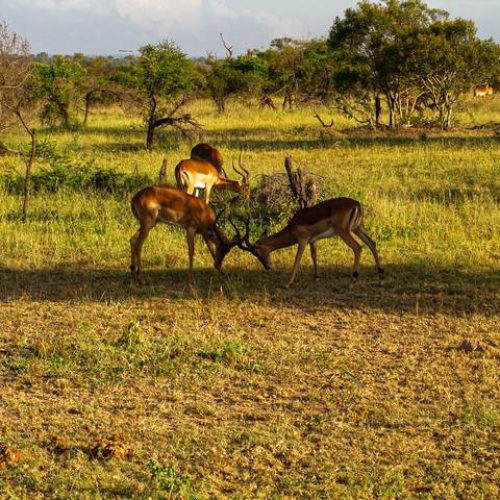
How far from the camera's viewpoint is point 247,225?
728cm

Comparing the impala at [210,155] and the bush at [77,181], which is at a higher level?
the impala at [210,155]

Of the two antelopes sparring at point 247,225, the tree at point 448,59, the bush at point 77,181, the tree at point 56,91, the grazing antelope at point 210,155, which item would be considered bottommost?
the two antelopes sparring at point 247,225

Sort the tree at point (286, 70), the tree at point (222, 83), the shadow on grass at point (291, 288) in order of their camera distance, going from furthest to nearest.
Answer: the tree at point (286, 70) → the tree at point (222, 83) → the shadow on grass at point (291, 288)

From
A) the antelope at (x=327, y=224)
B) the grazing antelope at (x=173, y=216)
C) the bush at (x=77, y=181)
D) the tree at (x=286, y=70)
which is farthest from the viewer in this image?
the tree at (x=286, y=70)

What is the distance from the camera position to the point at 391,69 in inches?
746

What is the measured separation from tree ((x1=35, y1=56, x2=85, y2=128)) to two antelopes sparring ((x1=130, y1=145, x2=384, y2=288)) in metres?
14.3

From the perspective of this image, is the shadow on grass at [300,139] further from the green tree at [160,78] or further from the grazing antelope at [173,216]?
the grazing antelope at [173,216]

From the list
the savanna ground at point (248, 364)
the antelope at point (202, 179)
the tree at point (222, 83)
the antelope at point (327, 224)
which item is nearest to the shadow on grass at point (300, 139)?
the tree at point (222, 83)

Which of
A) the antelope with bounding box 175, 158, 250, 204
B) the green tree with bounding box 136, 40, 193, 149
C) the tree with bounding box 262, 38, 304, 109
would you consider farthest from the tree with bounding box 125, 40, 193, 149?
the tree with bounding box 262, 38, 304, 109

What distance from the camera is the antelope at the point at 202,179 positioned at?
9945 mm

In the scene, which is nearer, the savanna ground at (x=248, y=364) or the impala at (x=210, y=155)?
the savanna ground at (x=248, y=364)

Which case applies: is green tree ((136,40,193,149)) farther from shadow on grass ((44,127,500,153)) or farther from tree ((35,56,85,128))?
tree ((35,56,85,128))

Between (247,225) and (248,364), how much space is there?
218 centimetres

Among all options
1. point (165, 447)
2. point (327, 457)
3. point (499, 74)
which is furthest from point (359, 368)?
point (499, 74)
